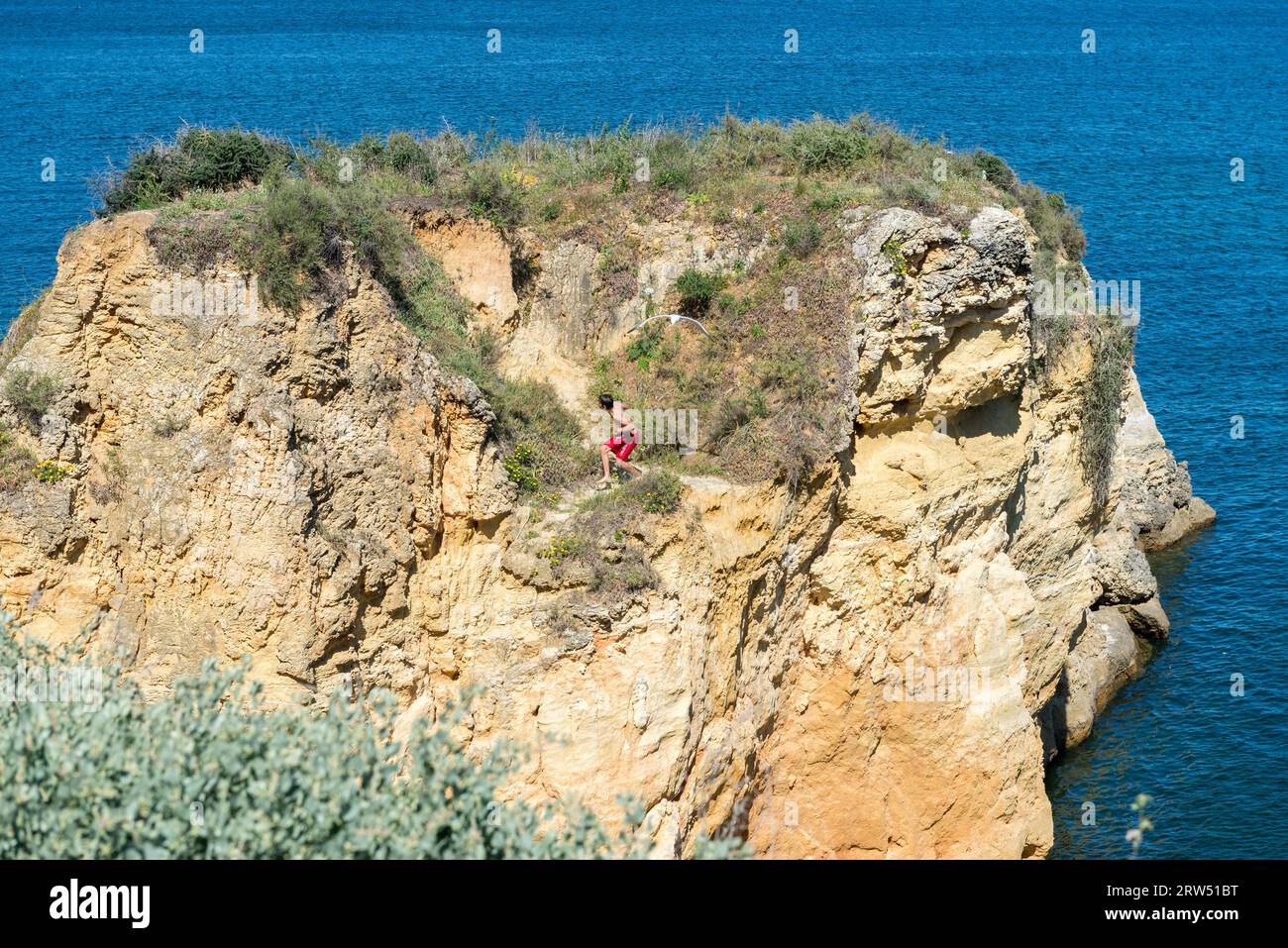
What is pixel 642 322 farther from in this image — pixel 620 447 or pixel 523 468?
pixel 523 468

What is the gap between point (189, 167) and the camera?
22.5 m

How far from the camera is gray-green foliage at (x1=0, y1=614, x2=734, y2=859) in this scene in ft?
38.7

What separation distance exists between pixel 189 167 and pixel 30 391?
5.04 m

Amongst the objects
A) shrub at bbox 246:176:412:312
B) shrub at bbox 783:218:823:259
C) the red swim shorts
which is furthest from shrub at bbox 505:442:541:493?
shrub at bbox 783:218:823:259

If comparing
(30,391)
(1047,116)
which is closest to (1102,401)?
(30,391)

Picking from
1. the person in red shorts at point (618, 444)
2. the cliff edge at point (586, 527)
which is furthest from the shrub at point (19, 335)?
the person in red shorts at point (618, 444)

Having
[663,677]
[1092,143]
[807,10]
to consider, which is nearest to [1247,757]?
[663,677]

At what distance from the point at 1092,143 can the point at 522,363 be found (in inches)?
2368

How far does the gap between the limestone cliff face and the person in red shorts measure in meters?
1.22

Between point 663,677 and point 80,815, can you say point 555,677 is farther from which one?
point 80,815

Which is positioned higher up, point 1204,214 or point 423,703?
point 1204,214

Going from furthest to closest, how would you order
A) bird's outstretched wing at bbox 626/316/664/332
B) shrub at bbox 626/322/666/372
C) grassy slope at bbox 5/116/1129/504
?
bird's outstretched wing at bbox 626/316/664/332 < shrub at bbox 626/322/666/372 < grassy slope at bbox 5/116/1129/504

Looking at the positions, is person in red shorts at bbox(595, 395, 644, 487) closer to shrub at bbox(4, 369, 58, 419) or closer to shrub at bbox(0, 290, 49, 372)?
shrub at bbox(4, 369, 58, 419)
